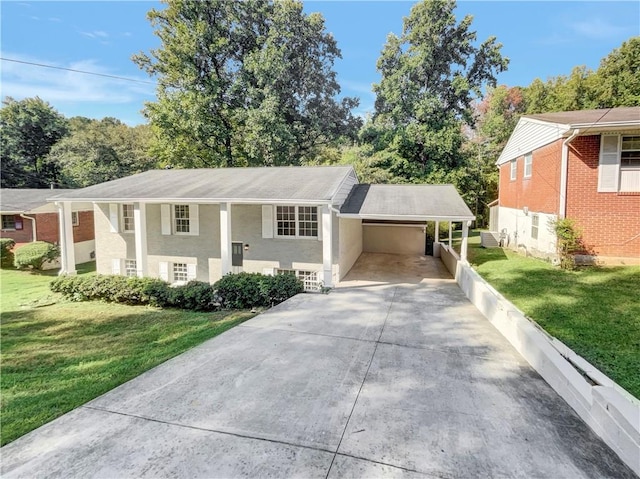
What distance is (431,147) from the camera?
76.6ft

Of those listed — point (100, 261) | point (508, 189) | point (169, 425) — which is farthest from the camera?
point (508, 189)

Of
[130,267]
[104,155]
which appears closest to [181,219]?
[130,267]

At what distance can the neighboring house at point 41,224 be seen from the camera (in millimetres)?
18047

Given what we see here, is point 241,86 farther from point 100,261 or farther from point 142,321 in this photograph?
point 142,321

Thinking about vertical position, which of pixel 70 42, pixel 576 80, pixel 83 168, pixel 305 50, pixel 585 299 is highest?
pixel 305 50

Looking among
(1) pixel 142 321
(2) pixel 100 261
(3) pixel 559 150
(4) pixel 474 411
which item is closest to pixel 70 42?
(2) pixel 100 261

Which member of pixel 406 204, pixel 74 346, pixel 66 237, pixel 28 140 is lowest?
pixel 74 346

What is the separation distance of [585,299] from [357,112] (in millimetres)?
23233

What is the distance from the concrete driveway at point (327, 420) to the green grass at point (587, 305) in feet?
3.66

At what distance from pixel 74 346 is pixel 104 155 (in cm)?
2962

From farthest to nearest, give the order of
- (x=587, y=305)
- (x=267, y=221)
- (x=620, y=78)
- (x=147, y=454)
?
(x=620, y=78) → (x=267, y=221) → (x=587, y=305) → (x=147, y=454)

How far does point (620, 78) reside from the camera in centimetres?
2492

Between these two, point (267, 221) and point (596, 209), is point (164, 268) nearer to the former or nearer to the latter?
point (267, 221)

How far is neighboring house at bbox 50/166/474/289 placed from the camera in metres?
11.0
